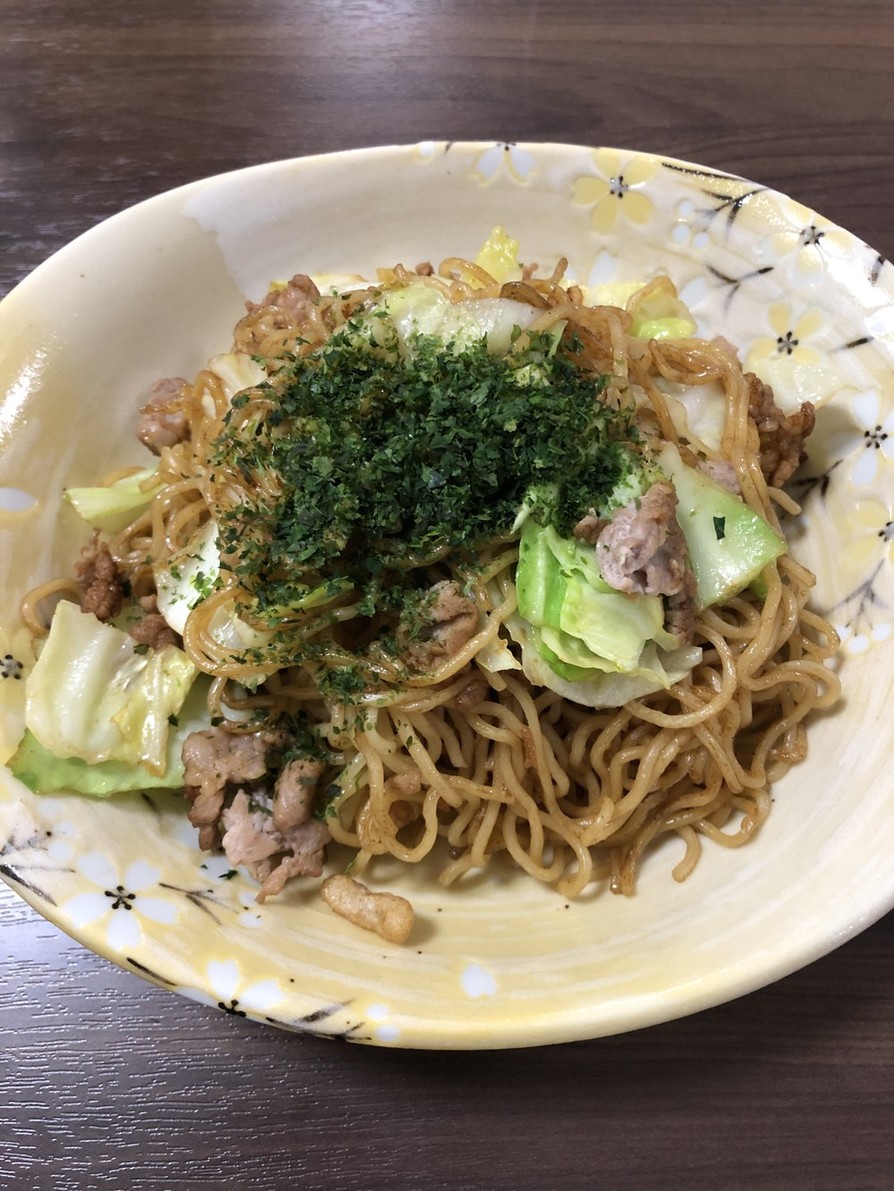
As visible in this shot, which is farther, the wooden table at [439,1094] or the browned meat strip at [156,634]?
the browned meat strip at [156,634]

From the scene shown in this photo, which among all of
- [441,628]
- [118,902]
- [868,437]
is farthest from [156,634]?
[868,437]

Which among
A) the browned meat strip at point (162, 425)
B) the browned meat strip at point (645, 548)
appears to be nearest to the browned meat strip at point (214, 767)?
the browned meat strip at point (162, 425)

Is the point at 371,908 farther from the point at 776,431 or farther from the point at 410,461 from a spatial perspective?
the point at 776,431

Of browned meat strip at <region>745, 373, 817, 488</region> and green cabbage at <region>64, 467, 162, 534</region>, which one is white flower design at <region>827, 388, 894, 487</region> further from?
green cabbage at <region>64, 467, 162, 534</region>

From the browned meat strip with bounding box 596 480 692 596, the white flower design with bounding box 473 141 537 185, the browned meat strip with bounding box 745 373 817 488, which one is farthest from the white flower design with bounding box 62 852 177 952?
the white flower design with bounding box 473 141 537 185

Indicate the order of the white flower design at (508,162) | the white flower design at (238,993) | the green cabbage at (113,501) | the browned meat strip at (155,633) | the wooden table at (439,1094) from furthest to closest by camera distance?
the white flower design at (508,162), the green cabbage at (113,501), the browned meat strip at (155,633), the wooden table at (439,1094), the white flower design at (238,993)

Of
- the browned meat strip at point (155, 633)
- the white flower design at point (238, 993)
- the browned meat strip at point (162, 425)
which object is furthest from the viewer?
the browned meat strip at point (162, 425)

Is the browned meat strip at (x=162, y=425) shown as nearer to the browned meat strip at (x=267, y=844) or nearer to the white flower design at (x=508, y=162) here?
the browned meat strip at (x=267, y=844)
